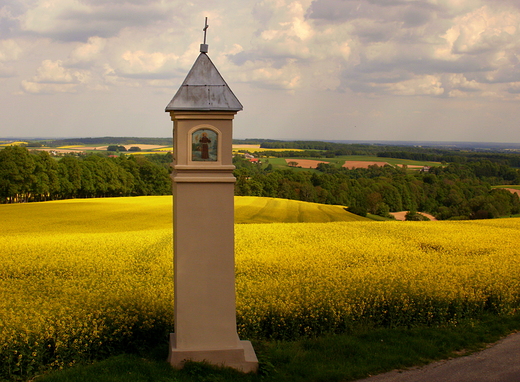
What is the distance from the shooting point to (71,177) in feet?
196

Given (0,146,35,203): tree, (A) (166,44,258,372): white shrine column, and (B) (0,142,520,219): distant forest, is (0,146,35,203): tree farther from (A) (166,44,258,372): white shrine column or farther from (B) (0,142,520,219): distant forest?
(A) (166,44,258,372): white shrine column

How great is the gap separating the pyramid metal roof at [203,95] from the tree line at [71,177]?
50839mm

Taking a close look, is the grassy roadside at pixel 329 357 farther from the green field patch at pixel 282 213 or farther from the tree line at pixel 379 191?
the tree line at pixel 379 191

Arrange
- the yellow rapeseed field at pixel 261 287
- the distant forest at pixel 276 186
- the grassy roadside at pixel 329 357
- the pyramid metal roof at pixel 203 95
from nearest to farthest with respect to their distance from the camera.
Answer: the grassy roadside at pixel 329 357 < the pyramid metal roof at pixel 203 95 < the yellow rapeseed field at pixel 261 287 < the distant forest at pixel 276 186

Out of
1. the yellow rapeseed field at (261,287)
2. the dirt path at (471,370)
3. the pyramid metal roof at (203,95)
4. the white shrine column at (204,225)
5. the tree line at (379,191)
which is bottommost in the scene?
the tree line at (379,191)

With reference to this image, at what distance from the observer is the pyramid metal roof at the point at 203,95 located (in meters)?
7.23

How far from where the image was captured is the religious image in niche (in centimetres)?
732

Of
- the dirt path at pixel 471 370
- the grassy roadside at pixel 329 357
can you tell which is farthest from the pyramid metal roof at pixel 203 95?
the dirt path at pixel 471 370

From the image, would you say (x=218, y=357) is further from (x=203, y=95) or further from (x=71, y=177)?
(x=71, y=177)

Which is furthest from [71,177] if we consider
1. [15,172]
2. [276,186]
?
[276,186]

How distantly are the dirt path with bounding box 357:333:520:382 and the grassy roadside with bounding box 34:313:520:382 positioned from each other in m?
0.22

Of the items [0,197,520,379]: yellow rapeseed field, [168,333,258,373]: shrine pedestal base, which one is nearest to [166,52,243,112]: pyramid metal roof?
[168,333,258,373]: shrine pedestal base

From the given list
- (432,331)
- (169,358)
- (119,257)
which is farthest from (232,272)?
(119,257)

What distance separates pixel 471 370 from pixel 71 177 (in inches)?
2345
